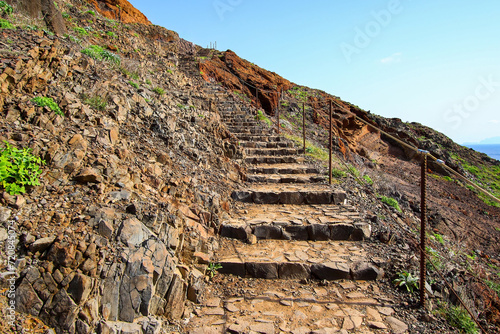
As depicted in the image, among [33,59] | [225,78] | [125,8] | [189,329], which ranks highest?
[125,8]

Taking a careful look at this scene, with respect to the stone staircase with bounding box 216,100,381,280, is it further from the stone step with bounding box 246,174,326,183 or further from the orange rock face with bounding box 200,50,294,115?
the orange rock face with bounding box 200,50,294,115

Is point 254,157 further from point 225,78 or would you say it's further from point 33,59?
point 225,78

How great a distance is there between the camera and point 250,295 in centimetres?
352

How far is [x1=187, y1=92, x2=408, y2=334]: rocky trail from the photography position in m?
3.07

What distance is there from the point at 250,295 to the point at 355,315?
1.28 metres

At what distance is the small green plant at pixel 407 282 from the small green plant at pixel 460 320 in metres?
0.35

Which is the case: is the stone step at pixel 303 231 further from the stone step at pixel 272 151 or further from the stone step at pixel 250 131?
the stone step at pixel 250 131

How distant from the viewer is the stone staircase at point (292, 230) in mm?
3883

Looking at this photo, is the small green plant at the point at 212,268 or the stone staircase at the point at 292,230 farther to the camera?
the stone staircase at the point at 292,230

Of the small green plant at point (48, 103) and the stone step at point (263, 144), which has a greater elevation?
the small green plant at point (48, 103)

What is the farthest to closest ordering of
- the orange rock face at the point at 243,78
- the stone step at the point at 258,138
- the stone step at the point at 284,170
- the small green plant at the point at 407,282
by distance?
1. the orange rock face at the point at 243,78
2. the stone step at the point at 258,138
3. the stone step at the point at 284,170
4. the small green plant at the point at 407,282

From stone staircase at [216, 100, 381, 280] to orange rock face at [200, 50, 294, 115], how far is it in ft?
26.7

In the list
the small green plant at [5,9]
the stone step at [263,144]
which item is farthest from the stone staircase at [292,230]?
the small green plant at [5,9]

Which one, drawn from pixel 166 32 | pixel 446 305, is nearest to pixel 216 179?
pixel 446 305
